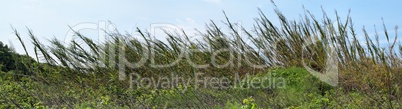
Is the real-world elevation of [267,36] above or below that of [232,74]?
above

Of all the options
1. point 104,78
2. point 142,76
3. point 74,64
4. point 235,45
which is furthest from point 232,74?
point 74,64

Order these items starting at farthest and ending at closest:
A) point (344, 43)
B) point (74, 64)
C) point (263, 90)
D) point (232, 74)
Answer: point (74, 64), point (232, 74), point (344, 43), point (263, 90)

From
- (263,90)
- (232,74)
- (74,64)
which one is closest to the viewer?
(263,90)

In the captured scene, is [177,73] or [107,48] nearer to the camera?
[177,73]

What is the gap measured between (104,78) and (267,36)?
2747mm

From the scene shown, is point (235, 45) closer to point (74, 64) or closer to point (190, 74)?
point (190, 74)

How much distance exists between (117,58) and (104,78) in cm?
40

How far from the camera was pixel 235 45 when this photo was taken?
28.6 ft

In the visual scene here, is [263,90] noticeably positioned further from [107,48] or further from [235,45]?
[107,48]

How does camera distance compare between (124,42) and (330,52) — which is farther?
(124,42)

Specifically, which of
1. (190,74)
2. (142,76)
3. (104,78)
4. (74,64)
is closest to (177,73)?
(190,74)

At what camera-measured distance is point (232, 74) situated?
8445 millimetres

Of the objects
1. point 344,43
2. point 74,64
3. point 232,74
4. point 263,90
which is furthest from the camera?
point 74,64

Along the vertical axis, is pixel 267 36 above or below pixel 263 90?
above
